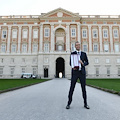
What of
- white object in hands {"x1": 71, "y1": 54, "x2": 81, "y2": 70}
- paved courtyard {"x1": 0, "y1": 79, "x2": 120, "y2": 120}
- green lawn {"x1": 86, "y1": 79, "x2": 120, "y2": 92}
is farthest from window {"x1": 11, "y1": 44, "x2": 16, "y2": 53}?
white object in hands {"x1": 71, "y1": 54, "x2": 81, "y2": 70}

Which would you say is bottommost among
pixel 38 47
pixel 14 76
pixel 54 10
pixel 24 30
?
pixel 14 76

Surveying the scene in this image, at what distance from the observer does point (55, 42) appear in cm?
4253

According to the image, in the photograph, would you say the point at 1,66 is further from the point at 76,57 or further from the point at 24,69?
the point at 76,57

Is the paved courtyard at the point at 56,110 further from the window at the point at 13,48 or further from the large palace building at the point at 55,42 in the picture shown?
the window at the point at 13,48

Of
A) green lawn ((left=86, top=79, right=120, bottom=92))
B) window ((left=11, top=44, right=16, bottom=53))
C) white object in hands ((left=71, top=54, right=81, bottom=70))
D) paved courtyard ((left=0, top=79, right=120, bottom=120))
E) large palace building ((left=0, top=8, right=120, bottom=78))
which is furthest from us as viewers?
window ((left=11, top=44, right=16, bottom=53))

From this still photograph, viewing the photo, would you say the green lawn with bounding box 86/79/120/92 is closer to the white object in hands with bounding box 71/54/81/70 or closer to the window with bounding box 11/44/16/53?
the white object in hands with bounding box 71/54/81/70

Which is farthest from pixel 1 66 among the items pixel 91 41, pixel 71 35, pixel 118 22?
pixel 118 22

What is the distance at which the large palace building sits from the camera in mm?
41219

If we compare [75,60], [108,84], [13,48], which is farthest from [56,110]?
[13,48]

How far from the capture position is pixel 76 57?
14.7ft

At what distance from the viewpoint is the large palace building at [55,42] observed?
41.2 m

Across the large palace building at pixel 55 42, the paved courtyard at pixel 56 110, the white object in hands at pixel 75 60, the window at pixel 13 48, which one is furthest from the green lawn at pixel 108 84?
the window at pixel 13 48

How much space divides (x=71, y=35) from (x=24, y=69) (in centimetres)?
1851

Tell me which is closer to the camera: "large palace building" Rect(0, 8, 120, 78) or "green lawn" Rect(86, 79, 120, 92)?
"green lawn" Rect(86, 79, 120, 92)
